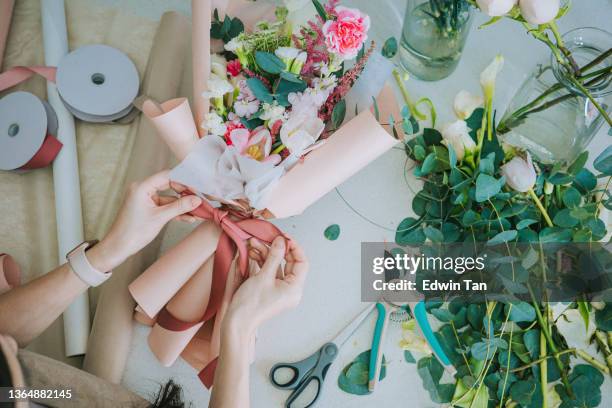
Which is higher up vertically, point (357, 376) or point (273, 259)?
point (273, 259)

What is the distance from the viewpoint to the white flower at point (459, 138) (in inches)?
30.3

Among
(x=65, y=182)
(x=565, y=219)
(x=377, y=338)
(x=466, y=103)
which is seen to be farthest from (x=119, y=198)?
(x=565, y=219)

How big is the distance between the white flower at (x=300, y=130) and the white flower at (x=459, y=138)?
0.77 ft

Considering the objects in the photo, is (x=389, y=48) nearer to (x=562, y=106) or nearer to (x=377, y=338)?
(x=562, y=106)

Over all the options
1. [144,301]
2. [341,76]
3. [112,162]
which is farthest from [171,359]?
[341,76]

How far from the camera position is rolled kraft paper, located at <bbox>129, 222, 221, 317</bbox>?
2.51ft

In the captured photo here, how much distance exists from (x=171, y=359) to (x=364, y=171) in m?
0.43

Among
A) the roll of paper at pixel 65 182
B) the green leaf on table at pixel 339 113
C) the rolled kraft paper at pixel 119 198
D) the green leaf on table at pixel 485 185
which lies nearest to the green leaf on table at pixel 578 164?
the green leaf on table at pixel 485 185

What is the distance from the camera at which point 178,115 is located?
0.66m

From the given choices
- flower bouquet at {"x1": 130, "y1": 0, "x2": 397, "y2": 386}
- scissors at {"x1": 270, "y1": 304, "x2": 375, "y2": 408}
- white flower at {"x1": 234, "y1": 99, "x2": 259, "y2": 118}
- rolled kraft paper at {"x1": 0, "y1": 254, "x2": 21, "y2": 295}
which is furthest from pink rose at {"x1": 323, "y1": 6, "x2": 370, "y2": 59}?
rolled kraft paper at {"x1": 0, "y1": 254, "x2": 21, "y2": 295}

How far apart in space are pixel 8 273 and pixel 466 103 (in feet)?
2.44

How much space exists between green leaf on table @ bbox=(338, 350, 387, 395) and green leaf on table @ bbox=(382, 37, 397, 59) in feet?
1.63

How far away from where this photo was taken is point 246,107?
0.66 meters

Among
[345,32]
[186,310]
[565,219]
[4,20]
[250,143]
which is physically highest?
[4,20]
